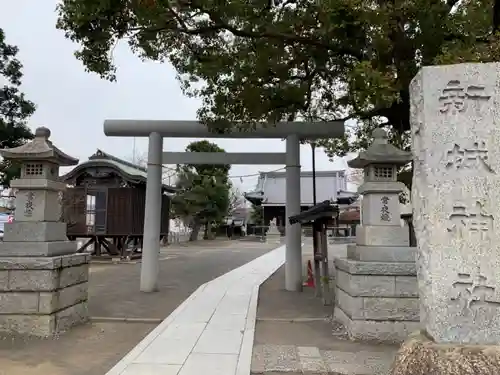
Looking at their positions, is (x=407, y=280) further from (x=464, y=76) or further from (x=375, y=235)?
(x=464, y=76)

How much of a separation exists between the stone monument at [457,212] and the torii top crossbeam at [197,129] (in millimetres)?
7451

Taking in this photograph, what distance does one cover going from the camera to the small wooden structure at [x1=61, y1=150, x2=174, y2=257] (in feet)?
60.5

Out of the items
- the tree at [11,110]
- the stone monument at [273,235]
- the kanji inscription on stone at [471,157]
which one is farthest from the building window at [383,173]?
the stone monument at [273,235]

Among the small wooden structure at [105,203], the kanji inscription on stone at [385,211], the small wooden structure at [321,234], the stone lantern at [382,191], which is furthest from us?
→ the small wooden structure at [105,203]

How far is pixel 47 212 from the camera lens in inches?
285

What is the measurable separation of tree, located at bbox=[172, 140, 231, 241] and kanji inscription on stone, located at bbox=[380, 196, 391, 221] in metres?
28.5

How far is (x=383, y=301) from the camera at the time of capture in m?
6.64

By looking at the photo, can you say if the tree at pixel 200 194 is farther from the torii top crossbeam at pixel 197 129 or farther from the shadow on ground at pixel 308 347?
the shadow on ground at pixel 308 347

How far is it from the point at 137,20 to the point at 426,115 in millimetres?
5643

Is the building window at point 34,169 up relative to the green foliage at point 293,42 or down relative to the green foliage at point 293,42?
down

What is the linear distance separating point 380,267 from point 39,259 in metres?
5.17

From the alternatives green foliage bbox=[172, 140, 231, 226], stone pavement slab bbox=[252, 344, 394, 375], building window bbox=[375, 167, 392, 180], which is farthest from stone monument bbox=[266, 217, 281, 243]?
stone pavement slab bbox=[252, 344, 394, 375]

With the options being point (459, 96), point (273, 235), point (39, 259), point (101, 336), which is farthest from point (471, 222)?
point (273, 235)

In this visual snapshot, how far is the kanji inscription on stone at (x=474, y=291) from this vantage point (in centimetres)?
366
